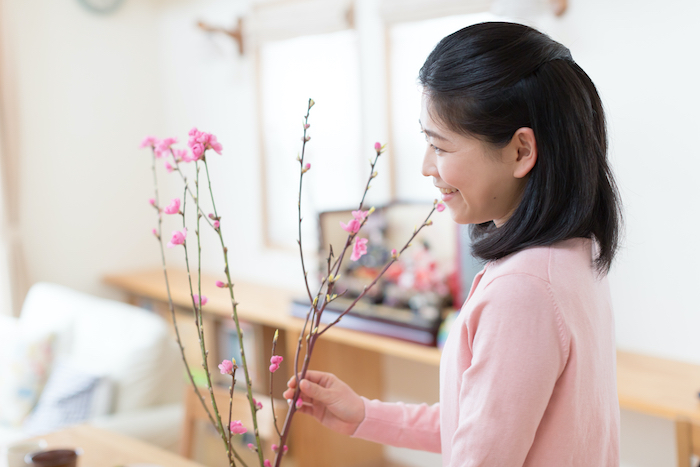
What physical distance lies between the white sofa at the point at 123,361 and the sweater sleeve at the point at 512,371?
6.33 ft

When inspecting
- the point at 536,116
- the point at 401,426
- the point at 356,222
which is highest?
the point at 536,116

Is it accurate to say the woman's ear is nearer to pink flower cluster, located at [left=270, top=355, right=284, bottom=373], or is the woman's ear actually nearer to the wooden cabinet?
pink flower cluster, located at [left=270, top=355, right=284, bottom=373]

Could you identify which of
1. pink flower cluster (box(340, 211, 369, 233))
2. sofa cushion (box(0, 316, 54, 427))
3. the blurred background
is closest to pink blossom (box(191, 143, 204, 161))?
pink flower cluster (box(340, 211, 369, 233))

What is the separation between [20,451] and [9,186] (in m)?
2.57

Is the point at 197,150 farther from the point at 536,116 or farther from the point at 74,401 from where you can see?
the point at 74,401

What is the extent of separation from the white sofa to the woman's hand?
1.52 m

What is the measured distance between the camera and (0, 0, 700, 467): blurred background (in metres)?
2.15

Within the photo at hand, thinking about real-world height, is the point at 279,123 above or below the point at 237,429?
above

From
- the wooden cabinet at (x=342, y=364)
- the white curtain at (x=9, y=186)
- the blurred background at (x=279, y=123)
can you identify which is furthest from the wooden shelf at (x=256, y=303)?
the white curtain at (x=9, y=186)

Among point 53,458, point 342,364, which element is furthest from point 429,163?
point 342,364

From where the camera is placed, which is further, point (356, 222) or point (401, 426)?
point (401, 426)

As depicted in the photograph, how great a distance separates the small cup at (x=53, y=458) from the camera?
1263mm

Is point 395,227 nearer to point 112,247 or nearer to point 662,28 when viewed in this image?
point 662,28

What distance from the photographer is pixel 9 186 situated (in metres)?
3.53
